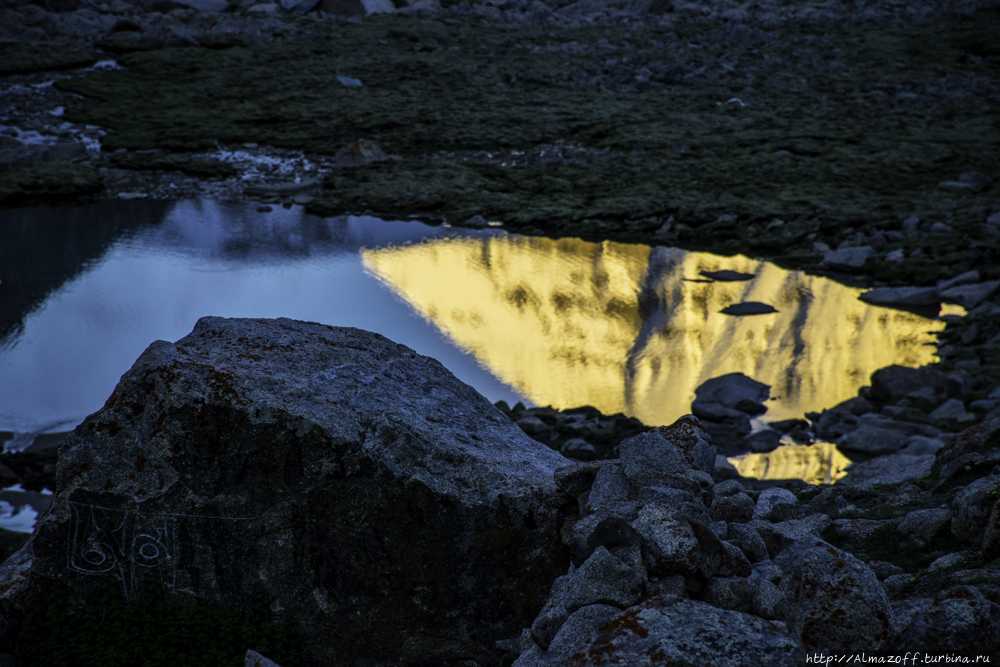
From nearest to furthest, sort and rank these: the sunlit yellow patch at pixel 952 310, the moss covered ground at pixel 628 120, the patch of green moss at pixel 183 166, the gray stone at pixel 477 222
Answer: the sunlit yellow patch at pixel 952 310
the moss covered ground at pixel 628 120
the gray stone at pixel 477 222
the patch of green moss at pixel 183 166

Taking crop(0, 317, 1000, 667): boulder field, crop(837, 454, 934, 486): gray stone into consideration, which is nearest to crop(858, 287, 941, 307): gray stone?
crop(837, 454, 934, 486): gray stone

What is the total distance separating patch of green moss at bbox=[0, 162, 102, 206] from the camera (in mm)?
14477

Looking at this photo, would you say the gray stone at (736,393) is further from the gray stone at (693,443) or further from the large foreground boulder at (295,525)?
the large foreground boulder at (295,525)

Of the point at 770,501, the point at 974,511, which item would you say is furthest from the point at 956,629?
the point at 770,501

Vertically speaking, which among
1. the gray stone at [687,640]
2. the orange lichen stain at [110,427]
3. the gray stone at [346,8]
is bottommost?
the orange lichen stain at [110,427]

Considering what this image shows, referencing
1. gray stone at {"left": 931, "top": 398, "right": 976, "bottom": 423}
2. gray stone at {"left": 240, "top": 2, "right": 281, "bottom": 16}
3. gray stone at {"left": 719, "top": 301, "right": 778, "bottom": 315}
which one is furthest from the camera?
gray stone at {"left": 240, "top": 2, "right": 281, "bottom": 16}

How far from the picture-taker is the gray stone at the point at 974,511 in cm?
324

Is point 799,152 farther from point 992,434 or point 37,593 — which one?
point 37,593

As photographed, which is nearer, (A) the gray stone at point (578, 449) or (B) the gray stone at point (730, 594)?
(B) the gray stone at point (730, 594)

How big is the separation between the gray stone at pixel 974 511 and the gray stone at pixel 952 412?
3.81 m

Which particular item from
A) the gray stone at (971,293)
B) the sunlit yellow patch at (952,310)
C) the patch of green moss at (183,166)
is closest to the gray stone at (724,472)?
the sunlit yellow patch at (952,310)

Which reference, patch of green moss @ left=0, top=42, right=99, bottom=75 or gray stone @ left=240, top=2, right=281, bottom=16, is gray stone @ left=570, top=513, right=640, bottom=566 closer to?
patch of green moss @ left=0, top=42, right=99, bottom=75

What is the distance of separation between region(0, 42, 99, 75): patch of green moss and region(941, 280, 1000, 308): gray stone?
75.8 ft

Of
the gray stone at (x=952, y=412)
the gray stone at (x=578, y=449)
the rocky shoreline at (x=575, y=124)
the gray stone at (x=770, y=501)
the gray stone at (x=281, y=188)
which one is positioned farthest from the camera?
the gray stone at (x=281, y=188)
